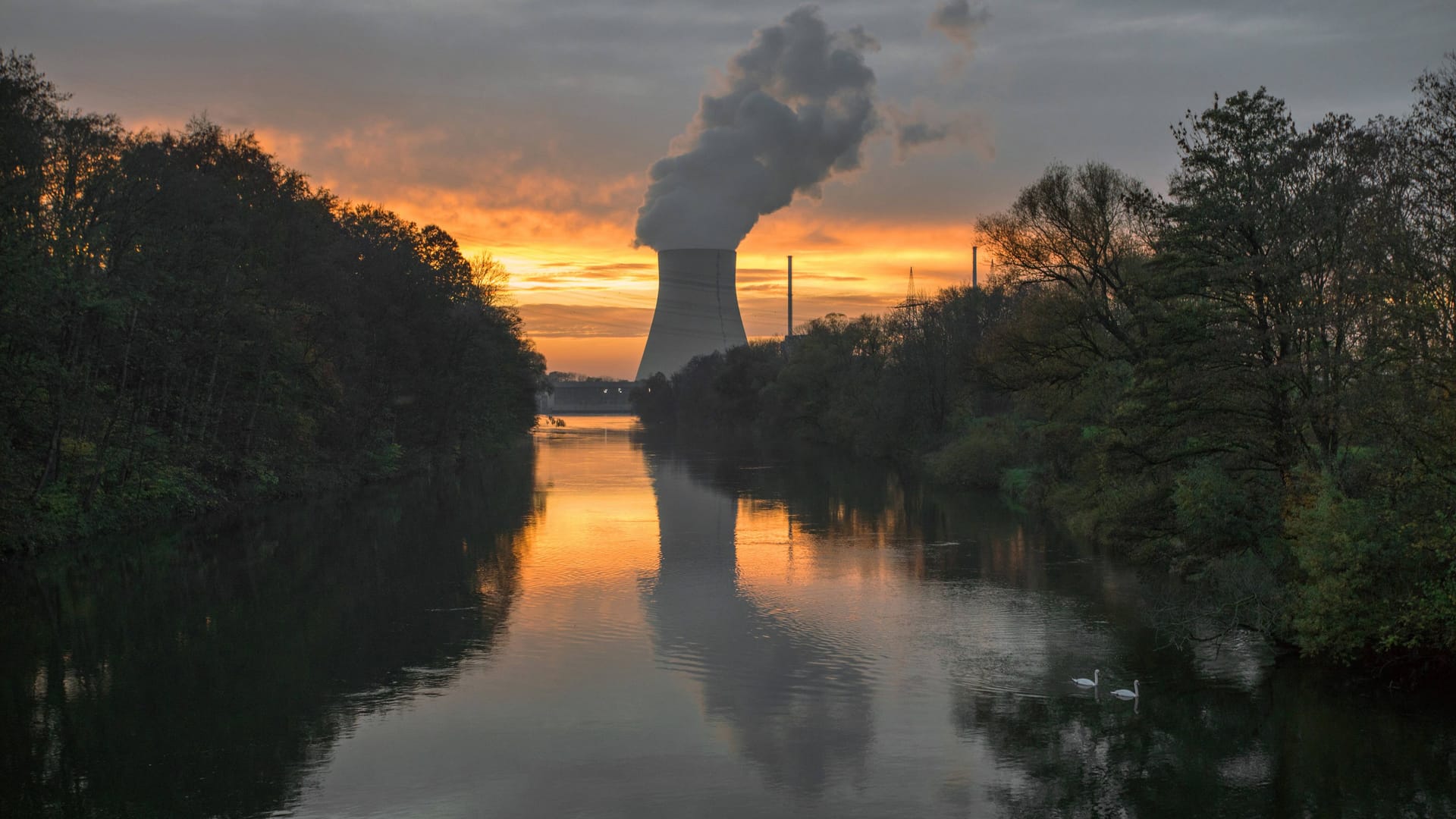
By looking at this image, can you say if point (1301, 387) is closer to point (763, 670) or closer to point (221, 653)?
point (763, 670)

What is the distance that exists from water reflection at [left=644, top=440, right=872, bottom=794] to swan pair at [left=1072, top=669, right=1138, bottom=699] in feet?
9.42

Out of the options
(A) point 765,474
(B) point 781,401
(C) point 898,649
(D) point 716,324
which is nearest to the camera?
(C) point 898,649

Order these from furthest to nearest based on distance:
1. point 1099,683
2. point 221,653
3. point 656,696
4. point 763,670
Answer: point 221,653 < point 763,670 < point 1099,683 < point 656,696

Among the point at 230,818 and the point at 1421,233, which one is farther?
the point at 1421,233

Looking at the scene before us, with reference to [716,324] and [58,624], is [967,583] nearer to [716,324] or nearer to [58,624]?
[58,624]

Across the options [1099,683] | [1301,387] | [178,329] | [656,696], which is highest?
[178,329]

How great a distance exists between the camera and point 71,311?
26.0m

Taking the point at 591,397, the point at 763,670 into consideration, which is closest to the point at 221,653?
the point at 763,670

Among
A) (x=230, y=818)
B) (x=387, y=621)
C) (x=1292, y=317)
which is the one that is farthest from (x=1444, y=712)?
(x=387, y=621)

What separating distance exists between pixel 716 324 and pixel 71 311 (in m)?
74.1

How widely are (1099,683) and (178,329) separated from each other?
25.5 m

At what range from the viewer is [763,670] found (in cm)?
1747

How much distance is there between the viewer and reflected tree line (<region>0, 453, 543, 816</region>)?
12695mm

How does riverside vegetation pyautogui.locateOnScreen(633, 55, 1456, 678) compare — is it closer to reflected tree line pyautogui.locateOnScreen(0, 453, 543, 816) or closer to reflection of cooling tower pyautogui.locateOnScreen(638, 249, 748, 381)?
reflected tree line pyautogui.locateOnScreen(0, 453, 543, 816)
